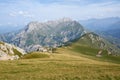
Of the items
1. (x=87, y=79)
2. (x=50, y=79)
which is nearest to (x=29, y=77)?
(x=50, y=79)

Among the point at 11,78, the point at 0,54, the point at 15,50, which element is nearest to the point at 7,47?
the point at 15,50

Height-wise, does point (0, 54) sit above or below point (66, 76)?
below

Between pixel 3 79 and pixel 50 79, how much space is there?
7.50m

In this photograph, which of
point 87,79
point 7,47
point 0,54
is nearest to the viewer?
point 87,79

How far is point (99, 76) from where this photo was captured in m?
35.1

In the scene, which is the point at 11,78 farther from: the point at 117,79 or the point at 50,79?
the point at 117,79

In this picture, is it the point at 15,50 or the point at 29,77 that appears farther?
the point at 15,50

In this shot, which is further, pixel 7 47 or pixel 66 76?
pixel 7 47

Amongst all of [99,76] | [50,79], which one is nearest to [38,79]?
[50,79]

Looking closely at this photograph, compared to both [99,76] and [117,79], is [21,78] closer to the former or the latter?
[99,76]

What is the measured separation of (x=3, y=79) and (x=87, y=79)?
1328 cm

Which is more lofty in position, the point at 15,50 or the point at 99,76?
the point at 99,76

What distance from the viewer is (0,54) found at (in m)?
164

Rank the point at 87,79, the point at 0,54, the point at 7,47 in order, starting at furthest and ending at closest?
the point at 7,47, the point at 0,54, the point at 87,79
